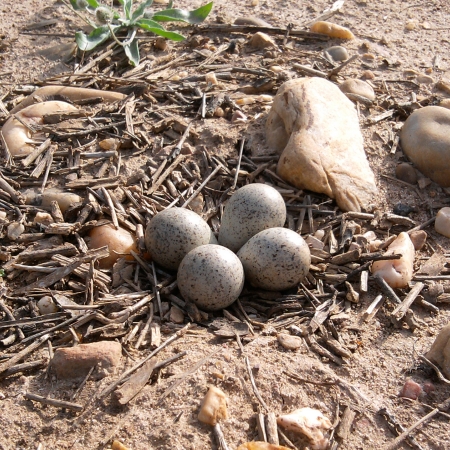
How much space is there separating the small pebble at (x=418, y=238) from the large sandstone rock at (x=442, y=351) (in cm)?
95

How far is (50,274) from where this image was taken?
3779mm

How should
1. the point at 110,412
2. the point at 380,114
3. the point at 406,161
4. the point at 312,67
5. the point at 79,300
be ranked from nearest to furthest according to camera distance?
the point at 110,412
the point at 79,300
the point at 406,161
the point at 380,114
the point at 312,67

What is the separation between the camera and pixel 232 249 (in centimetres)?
407

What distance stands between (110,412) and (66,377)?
0.36 m

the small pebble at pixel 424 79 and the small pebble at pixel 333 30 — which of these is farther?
the small pebble at pixel 333 30

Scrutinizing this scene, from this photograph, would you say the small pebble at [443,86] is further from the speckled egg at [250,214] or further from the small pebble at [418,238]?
the speckled egg at [250,214]

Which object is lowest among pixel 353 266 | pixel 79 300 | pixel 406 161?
pixel 79 300

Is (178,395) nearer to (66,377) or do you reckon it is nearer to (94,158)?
(66,377)

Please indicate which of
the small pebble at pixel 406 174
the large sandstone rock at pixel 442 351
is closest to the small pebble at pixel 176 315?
the large sandstone rock at pixel 442 351

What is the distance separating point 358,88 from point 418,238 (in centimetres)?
174

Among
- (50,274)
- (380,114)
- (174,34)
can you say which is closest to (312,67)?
(380,114)

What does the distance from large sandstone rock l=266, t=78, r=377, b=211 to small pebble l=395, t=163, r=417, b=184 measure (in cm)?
25

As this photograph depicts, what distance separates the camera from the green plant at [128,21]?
5.68 m

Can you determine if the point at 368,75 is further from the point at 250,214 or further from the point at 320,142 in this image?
the point at 250,214
